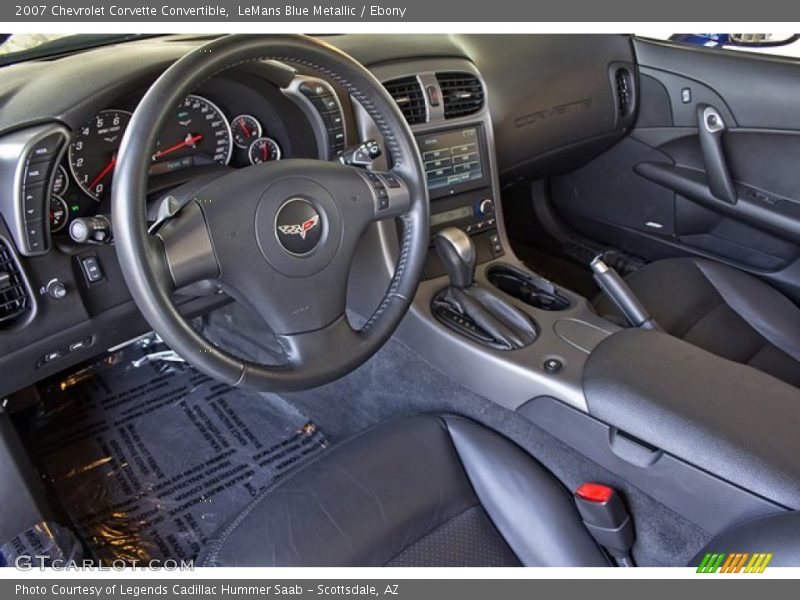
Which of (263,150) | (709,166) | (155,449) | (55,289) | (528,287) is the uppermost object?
(263,150)

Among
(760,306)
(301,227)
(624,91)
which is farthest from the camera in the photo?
(624,91)

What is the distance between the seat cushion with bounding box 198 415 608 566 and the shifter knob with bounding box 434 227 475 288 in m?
0.33

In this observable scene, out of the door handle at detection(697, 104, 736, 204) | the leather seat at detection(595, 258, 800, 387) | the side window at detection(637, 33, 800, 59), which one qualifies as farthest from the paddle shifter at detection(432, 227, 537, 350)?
the side window at detection(637, 33, 800, 59)

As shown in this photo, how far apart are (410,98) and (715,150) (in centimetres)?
86

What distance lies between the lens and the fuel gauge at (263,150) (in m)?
1.28

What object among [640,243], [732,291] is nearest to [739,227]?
[640,243]

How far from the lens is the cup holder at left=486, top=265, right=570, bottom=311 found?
4.78ft

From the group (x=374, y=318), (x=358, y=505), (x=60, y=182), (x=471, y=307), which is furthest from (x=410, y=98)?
(x=358, y=505)

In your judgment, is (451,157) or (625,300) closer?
(625,300)

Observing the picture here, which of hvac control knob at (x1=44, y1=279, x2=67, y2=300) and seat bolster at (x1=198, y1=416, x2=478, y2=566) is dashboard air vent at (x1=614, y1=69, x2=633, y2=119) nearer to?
seat bolster at (x1=198, y1=416, x2=478, y2=566)

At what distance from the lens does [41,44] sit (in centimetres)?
122

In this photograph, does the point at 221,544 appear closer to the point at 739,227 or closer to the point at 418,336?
the point at 418,336

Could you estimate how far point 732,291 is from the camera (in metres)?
1.54

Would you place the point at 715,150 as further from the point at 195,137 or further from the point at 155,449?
the point at 155,449
